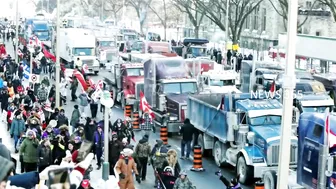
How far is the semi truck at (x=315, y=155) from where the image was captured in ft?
49.9

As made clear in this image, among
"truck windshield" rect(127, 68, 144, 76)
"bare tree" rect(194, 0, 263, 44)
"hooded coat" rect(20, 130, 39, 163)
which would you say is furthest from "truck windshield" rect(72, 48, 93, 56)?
"hooded coat" rect(20, 130, 39, 163)

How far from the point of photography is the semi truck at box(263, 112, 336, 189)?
15207 mm

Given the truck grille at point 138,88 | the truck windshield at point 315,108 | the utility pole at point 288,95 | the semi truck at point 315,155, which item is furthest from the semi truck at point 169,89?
the utility pole at point 288,95

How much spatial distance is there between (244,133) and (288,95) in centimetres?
825

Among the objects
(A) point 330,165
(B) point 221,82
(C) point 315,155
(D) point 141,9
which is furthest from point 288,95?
(D) point 141,9

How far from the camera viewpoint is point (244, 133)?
2039cm

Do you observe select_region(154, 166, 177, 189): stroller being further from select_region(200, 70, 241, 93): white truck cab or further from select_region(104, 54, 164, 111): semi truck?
select_region(104, 54, 164, 111): semi truck

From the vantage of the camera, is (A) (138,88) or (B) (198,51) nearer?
(A) (138,88)

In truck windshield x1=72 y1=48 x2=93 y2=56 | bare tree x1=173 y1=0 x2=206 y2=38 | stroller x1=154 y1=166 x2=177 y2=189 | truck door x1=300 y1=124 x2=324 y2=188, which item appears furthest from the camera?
bare tree x1=173 y1=0 x2=206 y2=38

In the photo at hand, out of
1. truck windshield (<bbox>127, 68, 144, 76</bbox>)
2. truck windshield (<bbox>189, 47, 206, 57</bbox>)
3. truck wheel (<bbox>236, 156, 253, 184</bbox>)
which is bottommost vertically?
truck wheel (<bbox>236, 156, 253, 184</bbox>)

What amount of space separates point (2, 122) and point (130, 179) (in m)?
13.2

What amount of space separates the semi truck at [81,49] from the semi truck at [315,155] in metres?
33.5

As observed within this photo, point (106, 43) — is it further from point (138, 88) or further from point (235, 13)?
point (138, 88)

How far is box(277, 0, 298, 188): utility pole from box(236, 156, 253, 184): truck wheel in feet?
24.1
